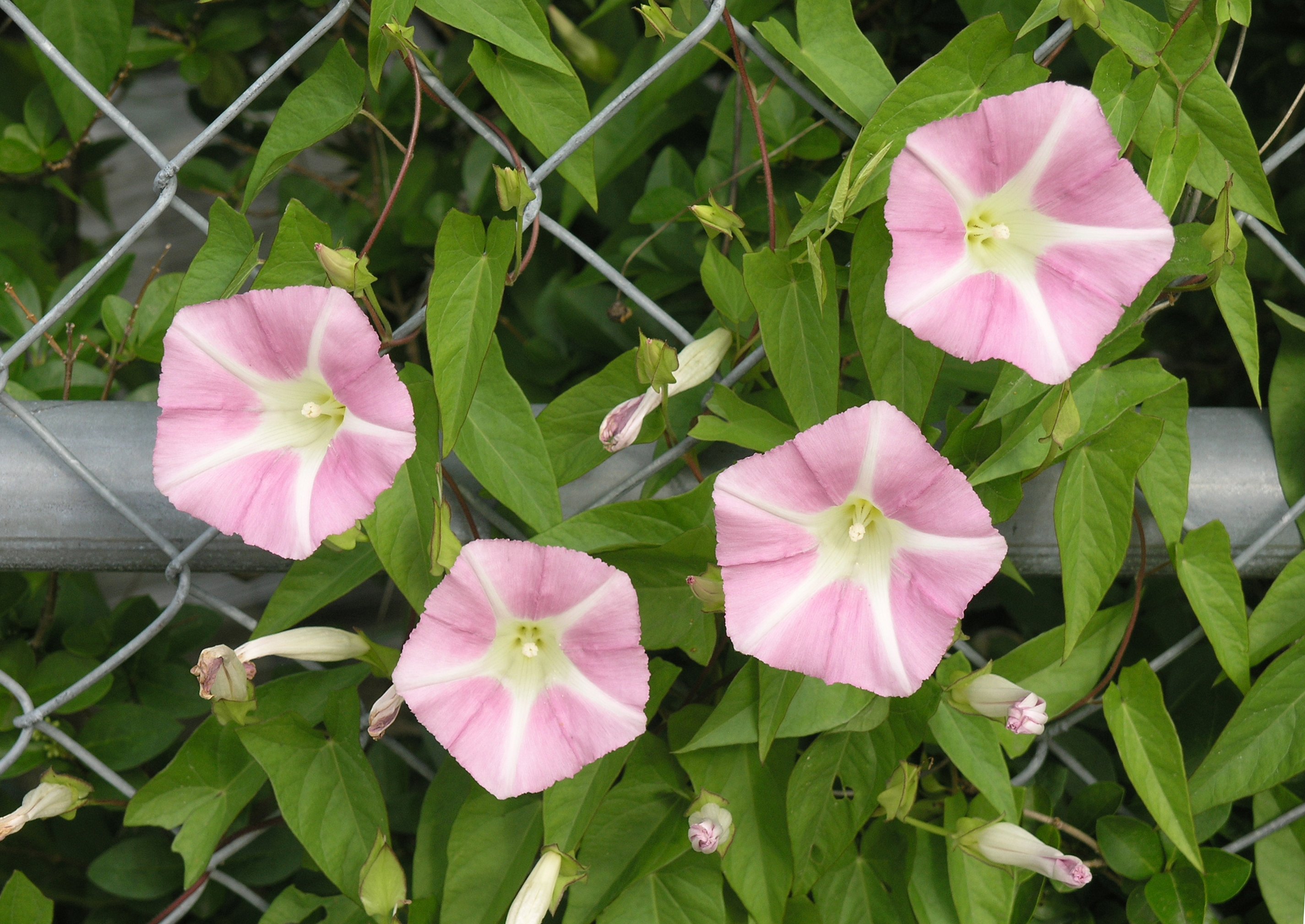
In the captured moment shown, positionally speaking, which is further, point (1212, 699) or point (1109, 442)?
point (1212, 699)

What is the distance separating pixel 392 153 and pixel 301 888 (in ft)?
2.48

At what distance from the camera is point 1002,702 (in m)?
0.57

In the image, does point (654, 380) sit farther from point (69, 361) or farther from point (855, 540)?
point (69, 361)

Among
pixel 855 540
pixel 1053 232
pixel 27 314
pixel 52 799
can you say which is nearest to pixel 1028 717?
pixel 855 540

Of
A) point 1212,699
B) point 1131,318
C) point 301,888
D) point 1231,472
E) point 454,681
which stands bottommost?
point 301,888

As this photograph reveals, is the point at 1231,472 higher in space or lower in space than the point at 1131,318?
lower

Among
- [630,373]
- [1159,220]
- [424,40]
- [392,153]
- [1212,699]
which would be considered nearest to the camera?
[1159,220]

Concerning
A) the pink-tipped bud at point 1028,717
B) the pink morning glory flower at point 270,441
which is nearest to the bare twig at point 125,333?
the pink morning glory flower at point 270,441

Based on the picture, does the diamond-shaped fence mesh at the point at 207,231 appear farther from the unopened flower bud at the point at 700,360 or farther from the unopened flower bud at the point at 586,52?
the unopened flower bud at the point at 586,52

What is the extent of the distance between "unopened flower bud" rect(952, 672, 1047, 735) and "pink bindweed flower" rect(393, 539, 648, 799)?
0.20 metres

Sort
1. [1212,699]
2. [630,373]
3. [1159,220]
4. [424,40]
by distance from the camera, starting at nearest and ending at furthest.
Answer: [1159,220] < [630,373] < [1212,699] < [424,40]

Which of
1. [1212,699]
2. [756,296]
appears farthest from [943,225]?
[1212,699]

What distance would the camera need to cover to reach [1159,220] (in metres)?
0.51

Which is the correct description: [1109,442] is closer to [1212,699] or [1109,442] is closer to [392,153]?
[1212,699]
